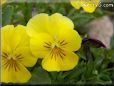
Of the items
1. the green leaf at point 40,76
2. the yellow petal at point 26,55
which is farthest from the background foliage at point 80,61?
the yellow petal at point 26,55

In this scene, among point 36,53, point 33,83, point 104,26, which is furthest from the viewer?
point 104,26

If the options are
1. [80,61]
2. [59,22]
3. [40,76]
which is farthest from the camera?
[80,61]

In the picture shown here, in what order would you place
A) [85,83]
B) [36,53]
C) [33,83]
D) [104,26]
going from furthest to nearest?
1. [104,26]
2. [85,83]
3. [33,83]
4. [36,53]

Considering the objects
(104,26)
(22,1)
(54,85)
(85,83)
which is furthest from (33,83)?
(104,26)

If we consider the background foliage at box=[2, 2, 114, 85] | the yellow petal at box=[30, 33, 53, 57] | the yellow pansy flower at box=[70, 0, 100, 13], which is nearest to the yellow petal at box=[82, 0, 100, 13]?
the yellow pansy flower at box=[70, 0, 100, 13]

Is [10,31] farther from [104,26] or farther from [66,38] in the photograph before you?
[104,26]

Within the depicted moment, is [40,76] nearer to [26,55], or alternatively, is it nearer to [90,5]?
[26,55]

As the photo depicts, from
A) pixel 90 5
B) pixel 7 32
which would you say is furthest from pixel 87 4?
pixel 7 32
